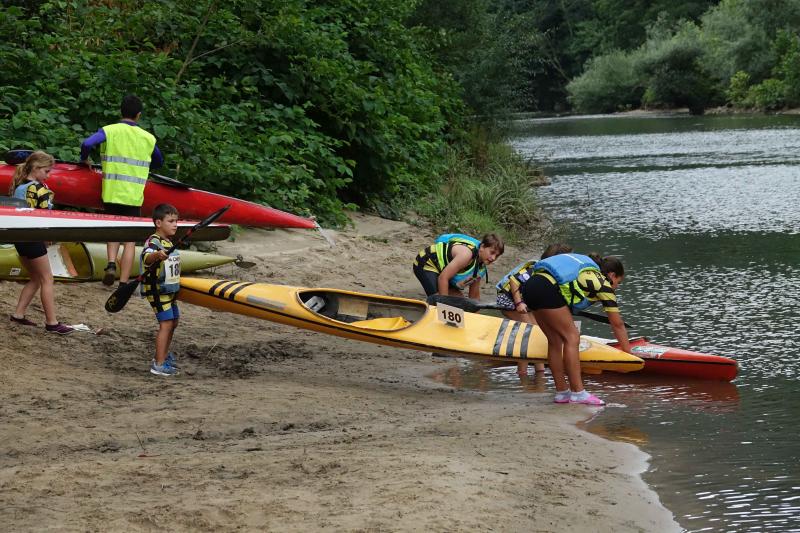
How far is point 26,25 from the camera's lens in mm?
12625

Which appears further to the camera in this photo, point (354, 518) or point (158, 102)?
point (158, 102)

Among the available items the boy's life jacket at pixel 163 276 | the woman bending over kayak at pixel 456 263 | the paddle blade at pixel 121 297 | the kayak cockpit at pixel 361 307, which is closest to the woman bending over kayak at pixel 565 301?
the woman bending over kayak at pixel 456 263

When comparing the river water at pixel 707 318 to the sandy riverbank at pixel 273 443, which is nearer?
the sandy riverbank at pixel 273 443

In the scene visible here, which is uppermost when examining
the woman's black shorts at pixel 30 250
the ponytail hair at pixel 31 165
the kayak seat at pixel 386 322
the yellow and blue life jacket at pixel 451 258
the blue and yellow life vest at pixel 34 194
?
the ponytail hair at pixel 31 165

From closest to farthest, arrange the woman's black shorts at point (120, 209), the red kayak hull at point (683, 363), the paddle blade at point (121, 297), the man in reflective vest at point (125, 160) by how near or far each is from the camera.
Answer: the paddle blade at point (121, 297) → the red kayak hull at point (683, 363) → the man in reflective vest at point (125, 160) → the woman's black shorts at point (120, 209)

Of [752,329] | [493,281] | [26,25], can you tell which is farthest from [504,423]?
[26,25]

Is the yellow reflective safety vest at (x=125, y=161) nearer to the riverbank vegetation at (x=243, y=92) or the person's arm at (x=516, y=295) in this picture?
the riverbank vegetation at (x=243, y=92)

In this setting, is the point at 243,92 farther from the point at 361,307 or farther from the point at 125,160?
the point at 361,307

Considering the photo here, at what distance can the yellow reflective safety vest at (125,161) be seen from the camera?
9.77m

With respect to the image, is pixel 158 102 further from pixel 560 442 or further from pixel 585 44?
pixel 585 44

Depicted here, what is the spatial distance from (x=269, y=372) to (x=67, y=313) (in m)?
2.03

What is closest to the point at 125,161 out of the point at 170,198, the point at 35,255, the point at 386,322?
the point at 170,198

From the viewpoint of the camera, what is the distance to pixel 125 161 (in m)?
9.86

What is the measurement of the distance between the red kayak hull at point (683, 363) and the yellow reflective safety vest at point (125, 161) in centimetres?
452
